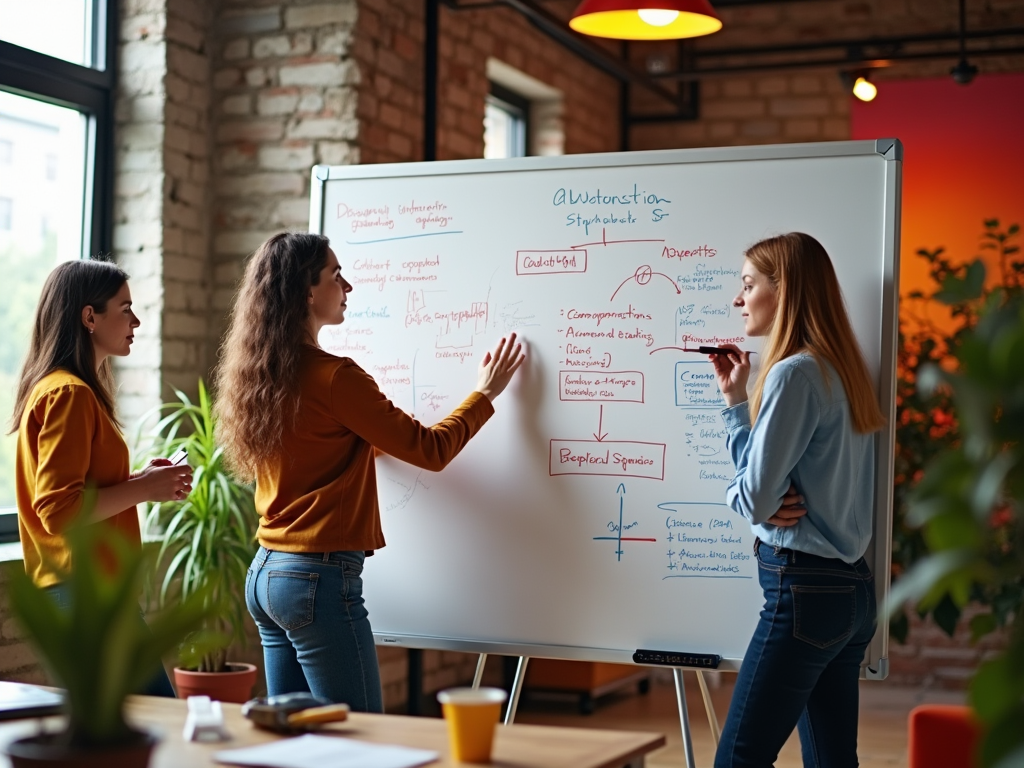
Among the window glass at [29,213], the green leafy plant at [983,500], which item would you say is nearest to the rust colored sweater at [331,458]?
the window glass at [29,213]

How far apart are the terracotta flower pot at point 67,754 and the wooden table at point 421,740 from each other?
0.98 ft

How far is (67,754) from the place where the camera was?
4.09 feet

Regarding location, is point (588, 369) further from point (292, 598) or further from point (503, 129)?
point (503, 129)

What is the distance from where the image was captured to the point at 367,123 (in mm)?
4121

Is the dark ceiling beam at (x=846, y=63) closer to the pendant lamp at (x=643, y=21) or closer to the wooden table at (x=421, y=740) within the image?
the pendant lamp at (x=643, y=21)

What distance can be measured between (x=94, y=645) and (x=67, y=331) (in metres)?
1.63

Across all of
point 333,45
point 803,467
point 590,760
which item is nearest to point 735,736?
point 803,467

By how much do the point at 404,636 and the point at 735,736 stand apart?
39.9 inches

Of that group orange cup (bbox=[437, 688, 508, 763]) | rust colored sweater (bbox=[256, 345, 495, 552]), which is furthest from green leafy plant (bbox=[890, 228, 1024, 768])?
rust colored sweater (bbox=[256, 345, 495, 552])

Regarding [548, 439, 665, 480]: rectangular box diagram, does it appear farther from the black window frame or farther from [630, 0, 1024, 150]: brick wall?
[630, 0, 1024, 150]: brick wall

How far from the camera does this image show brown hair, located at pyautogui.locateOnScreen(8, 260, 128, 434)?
2.67 metres

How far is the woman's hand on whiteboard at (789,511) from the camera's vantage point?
2410 millimetres

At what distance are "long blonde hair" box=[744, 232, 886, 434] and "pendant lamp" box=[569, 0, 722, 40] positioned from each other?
85 centimetres

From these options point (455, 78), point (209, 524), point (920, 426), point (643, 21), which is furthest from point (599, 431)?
point (455, 78)
